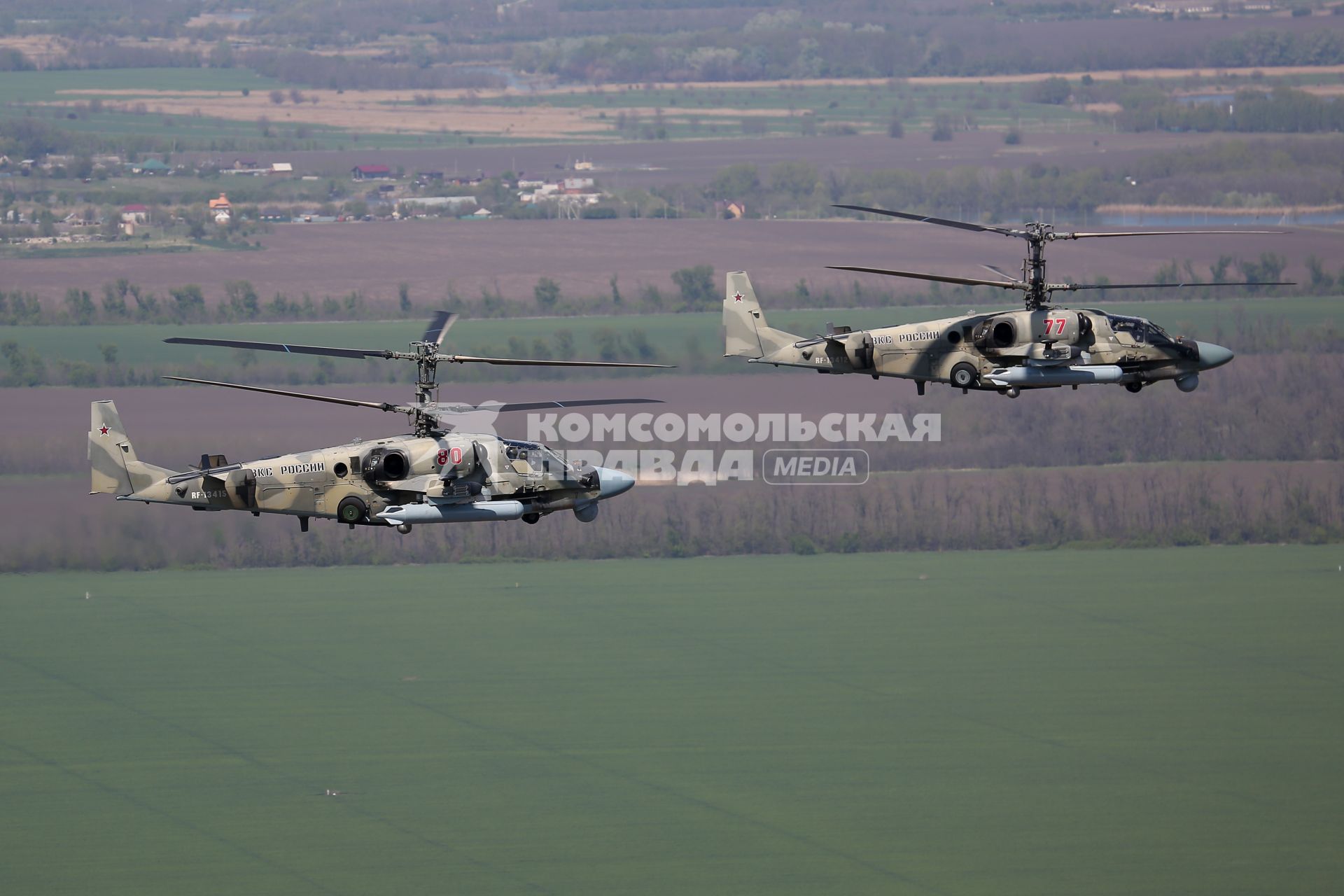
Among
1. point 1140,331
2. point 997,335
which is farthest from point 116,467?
point 1140,331

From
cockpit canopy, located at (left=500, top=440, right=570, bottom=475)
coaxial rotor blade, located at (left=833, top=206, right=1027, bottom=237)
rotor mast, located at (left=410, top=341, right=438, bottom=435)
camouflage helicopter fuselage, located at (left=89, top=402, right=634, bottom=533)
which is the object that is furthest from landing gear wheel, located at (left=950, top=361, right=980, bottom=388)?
rotor mast, located at (left=410, top=341, right=438, bottom=435)

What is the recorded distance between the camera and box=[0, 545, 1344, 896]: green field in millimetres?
141000

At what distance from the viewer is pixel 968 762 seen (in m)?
162

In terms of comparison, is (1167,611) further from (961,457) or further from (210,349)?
(210,349)

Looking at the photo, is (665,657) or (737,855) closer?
(737,855)

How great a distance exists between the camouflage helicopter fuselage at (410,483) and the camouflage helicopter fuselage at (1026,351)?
8.07 meters

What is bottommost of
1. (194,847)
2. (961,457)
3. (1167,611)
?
(194,847)

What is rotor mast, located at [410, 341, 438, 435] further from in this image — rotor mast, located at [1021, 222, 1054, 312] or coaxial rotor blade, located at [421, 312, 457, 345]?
rotor mast, located at [1021, 222, 1054, 312]

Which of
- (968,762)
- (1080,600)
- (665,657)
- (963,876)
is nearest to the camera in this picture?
(963,876)

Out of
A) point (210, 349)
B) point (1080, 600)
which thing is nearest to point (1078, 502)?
point (1080, 600)

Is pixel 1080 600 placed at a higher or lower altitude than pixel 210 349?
lower

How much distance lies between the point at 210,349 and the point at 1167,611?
86.5 meters

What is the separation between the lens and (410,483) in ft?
170

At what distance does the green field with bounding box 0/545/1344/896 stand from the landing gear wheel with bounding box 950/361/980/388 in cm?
8491
